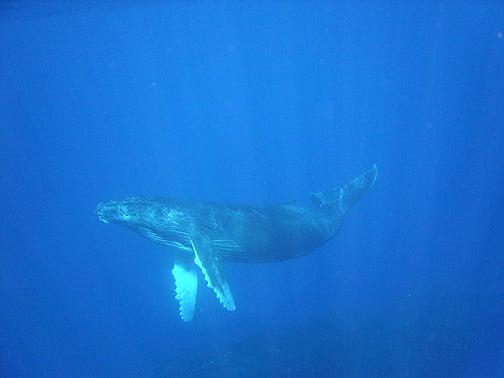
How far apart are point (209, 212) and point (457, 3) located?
44522mm

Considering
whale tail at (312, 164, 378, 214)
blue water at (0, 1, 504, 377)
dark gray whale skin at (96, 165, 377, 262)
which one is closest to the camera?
dark gray whale skin at (96, 165, 377, 262)

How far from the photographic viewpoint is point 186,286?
373 inches

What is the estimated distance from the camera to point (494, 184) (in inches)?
1487

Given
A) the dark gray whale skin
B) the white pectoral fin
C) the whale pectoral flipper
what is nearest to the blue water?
the white pectoral fin

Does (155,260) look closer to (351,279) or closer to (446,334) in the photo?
(351,279)

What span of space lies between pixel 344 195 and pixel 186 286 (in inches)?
221

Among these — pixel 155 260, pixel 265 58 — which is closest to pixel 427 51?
pixel 265 58

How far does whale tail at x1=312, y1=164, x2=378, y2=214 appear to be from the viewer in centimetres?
1175

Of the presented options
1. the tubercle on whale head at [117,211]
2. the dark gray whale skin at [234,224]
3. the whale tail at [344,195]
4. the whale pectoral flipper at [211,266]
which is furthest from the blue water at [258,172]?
the tubercle on whale head at [117,211]

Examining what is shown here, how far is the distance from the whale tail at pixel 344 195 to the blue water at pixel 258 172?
13.8 ft

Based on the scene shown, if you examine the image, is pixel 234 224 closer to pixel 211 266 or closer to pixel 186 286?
pixel 211 266

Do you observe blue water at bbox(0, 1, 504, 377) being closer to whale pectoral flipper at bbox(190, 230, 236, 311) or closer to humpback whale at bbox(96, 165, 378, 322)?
humpback whale at bbox(96, 165, 378, 322)

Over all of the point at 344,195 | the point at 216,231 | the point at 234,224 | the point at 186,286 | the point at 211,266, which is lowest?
the point at 211,266

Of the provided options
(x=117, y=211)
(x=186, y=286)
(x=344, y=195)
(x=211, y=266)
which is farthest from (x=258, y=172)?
(x=211, y=266)
